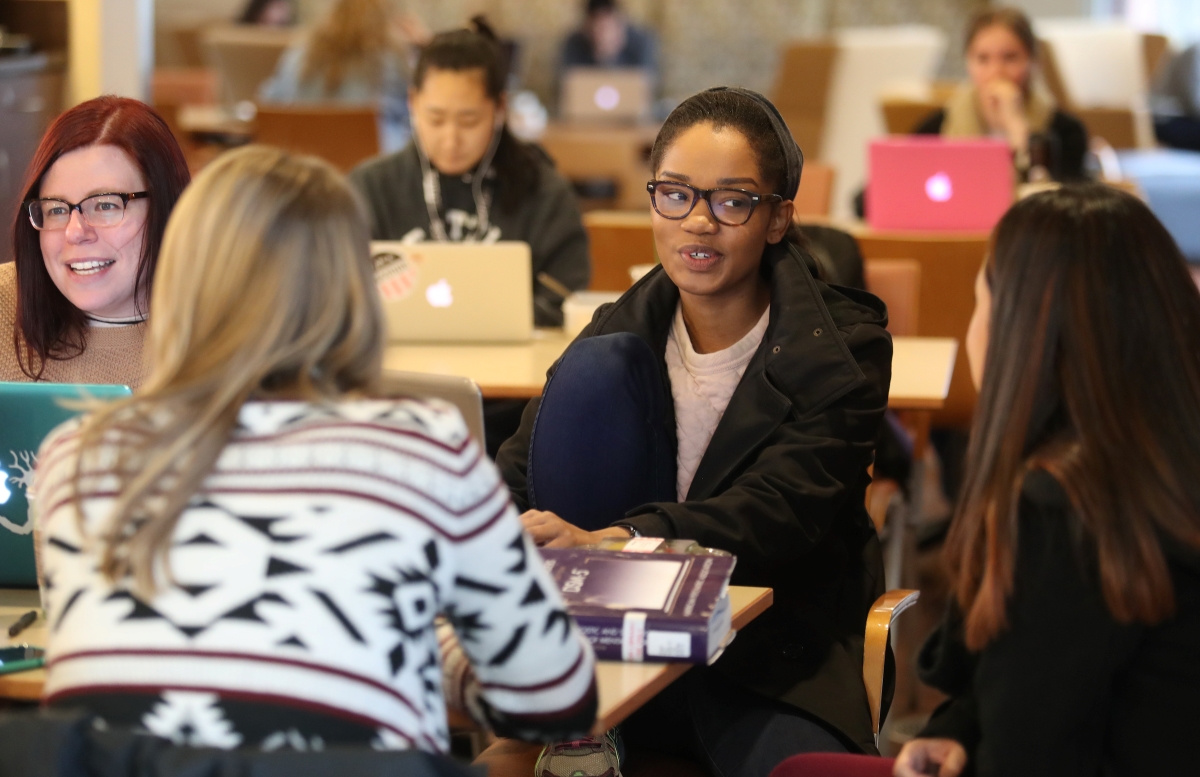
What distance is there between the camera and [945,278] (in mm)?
3875

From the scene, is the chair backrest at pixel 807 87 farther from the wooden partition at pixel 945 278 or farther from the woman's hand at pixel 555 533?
the woman's hand at pixel 555 533

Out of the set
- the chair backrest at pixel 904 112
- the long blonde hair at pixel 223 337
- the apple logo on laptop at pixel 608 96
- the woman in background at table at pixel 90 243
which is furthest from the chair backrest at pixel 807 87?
the long blonde hair at pixel 223 337

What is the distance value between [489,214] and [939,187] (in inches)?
54.1

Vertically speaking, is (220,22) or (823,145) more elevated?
(220,22)

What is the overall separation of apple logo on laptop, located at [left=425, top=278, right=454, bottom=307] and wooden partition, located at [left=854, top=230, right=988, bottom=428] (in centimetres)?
135

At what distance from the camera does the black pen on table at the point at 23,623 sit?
5.18 feet

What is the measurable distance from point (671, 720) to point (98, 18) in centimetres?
293

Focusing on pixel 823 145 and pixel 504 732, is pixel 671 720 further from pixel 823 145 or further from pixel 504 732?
pixel 823 145

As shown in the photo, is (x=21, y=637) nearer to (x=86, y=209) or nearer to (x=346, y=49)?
(x=86, y=209)

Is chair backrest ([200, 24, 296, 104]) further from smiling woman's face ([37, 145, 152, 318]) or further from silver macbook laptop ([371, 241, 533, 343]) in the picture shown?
smiling woman's face ([37, 145, 152, 318])

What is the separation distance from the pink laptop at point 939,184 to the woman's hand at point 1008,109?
Answer: 591mm

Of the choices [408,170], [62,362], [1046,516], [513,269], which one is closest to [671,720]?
[1046,516]

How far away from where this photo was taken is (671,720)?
A: 6.15 feet

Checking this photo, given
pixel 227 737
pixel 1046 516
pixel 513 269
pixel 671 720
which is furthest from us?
pixel 513 269
